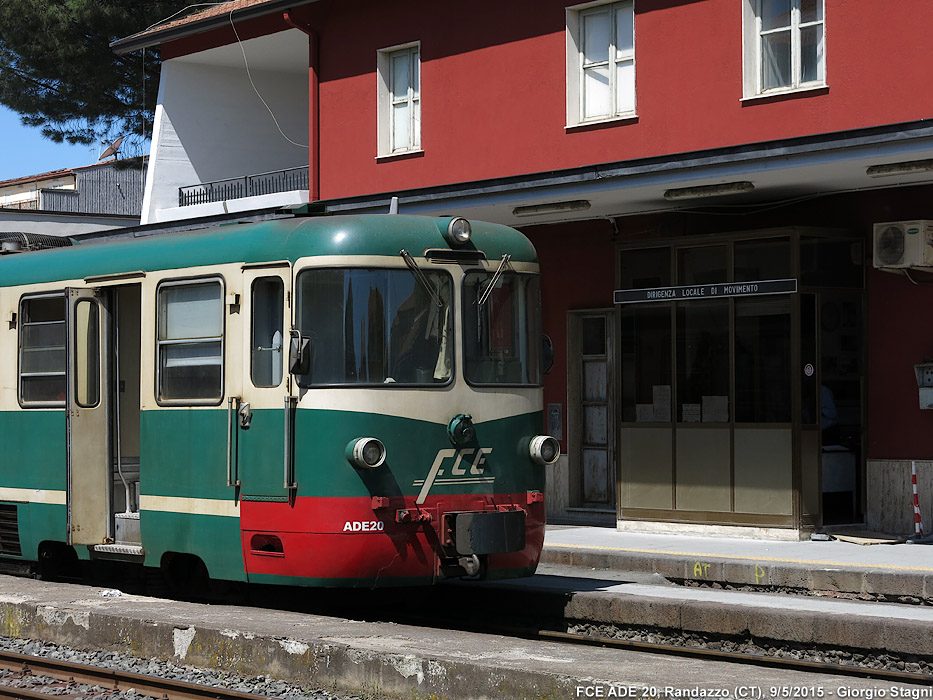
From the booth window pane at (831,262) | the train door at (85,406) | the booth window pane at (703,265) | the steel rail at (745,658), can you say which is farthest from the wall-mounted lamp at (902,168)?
the train door at (85,406)

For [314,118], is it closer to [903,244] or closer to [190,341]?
[903,244]

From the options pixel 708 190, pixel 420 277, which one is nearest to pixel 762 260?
pixel 708 190

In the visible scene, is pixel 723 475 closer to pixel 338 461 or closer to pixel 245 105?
pixel 338 461

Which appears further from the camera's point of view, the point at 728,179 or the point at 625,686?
the point at 728,179

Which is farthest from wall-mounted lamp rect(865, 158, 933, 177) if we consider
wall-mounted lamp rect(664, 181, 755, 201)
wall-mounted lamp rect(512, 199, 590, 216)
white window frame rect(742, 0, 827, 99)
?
wall-mounted lamp rect(512, 199, 590, 216)

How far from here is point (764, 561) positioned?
13008mm

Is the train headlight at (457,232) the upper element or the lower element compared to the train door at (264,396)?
upper

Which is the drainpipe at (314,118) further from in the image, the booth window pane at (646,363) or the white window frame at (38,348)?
the white window frame at (38,348)

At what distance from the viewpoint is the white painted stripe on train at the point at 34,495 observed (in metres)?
11.5

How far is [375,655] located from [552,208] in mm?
9109

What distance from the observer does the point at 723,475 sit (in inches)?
611

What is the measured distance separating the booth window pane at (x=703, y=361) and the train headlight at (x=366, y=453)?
6.97 metres

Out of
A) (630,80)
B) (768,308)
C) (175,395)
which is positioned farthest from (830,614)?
(630,80)

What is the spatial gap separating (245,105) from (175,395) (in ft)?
48.4
